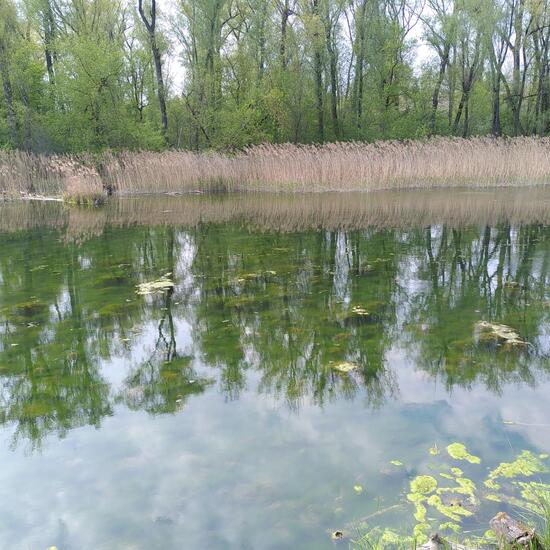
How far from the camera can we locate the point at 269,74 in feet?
67.7

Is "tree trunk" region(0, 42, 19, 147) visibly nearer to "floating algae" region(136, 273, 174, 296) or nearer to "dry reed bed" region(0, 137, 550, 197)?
"dry reed bed" region(0, 137, 550, 197)

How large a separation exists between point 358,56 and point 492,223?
50.7 feet

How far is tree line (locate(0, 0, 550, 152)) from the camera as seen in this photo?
17.8 m

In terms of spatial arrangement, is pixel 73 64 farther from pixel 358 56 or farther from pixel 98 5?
pixel 358 56

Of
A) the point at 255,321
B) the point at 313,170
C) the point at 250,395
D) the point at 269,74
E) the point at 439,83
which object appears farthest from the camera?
the point at 439,83

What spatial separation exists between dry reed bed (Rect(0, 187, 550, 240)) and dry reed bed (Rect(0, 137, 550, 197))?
610 mm

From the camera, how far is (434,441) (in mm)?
2463

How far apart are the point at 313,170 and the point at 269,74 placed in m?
9.04

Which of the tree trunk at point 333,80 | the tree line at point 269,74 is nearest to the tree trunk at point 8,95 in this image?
the tree line at point 269,74

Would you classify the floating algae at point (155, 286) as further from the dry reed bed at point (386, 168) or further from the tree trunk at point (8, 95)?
Result: the tree trunk at point (8, 95)

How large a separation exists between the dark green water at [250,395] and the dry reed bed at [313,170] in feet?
24.9

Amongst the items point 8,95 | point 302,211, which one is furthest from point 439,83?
point 8,95

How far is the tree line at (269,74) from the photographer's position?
1778 cm

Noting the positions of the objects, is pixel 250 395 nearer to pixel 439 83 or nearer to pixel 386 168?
pixel 386 168
